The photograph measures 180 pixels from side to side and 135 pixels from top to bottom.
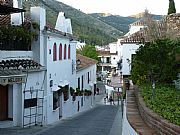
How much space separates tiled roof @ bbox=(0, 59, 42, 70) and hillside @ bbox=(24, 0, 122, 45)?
73778 millimetres

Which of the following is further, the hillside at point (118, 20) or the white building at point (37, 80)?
the hillside at point (118, 20)

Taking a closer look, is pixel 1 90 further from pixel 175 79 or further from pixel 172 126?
pixel 172 126

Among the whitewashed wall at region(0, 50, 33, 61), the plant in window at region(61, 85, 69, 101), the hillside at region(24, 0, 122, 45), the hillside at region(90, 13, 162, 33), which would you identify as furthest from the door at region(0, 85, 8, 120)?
the hillside at region(90, 13, 162, 33)

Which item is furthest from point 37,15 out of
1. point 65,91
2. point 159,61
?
point 159,61

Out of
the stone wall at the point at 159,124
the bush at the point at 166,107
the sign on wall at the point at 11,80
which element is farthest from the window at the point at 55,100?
the stone wall at the point at 159,124

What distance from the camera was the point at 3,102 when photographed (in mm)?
21156

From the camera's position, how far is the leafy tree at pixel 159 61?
16.8 metres

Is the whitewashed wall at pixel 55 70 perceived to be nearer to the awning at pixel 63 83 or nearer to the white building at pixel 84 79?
the awning at pixel 63 83

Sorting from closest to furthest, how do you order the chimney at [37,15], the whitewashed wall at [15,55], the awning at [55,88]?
the whitewashed wall at [15,55] → the chimney at [37,15] → the awning at [55,88]

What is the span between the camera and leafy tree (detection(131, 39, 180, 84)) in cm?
1684

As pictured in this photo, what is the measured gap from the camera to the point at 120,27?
16075cm

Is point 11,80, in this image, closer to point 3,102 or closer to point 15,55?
point 3,102

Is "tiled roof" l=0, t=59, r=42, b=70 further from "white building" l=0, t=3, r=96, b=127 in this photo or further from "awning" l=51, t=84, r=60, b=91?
"awning" l=51, t=84, r=60, b=91

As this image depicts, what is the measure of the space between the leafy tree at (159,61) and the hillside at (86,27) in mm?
79067
